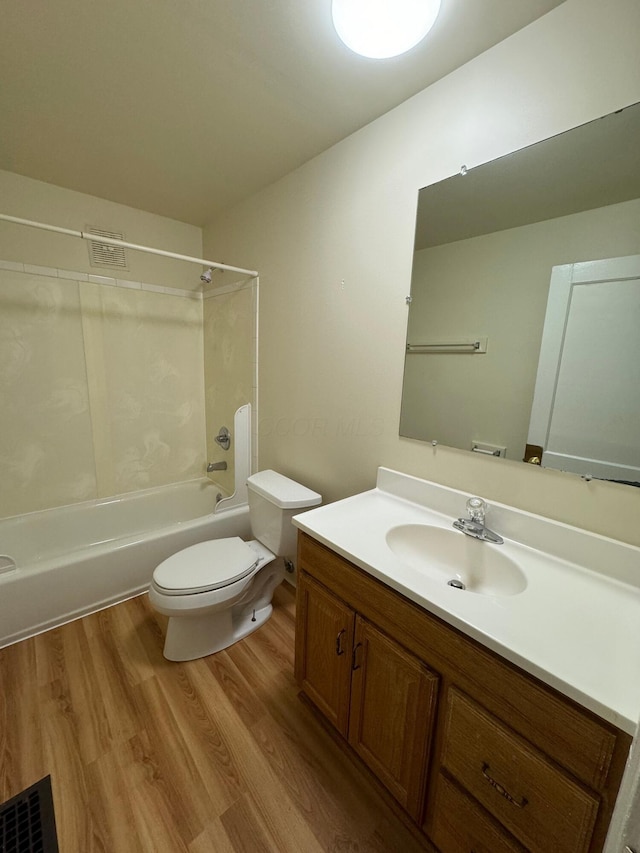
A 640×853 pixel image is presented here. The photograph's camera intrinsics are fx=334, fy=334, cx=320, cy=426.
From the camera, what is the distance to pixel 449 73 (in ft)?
3.60

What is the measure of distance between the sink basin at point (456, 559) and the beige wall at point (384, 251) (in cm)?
19

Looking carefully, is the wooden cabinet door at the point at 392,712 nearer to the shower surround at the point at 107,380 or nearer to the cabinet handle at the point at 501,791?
the cabinet handle at the point at 501,791

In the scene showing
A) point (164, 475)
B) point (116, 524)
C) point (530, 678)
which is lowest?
point (116, 524)

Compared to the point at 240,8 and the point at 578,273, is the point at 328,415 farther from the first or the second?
the point at 240,8

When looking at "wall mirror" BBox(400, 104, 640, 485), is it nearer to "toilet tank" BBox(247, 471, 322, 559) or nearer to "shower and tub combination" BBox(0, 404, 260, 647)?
"toilet tank" BBox(247, 471, 322, 559)

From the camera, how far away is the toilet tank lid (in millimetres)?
1565

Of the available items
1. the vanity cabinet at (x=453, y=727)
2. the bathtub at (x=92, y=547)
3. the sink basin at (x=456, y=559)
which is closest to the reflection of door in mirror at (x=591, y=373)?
the sink basin at (x=456, y=559)

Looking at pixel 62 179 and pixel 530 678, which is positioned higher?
pixel 62 179

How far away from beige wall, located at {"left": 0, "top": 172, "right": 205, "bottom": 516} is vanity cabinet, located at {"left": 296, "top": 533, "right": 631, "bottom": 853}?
1.85 m

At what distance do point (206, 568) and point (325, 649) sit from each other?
0.66 m

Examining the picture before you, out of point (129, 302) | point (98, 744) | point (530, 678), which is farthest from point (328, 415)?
point (129, 302)

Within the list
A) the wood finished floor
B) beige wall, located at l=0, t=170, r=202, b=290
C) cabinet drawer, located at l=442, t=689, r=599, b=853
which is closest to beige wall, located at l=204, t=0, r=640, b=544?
beige wall, located at l=0, t=170, r=202, b=290

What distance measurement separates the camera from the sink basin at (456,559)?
985 mm

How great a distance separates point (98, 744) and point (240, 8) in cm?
235
